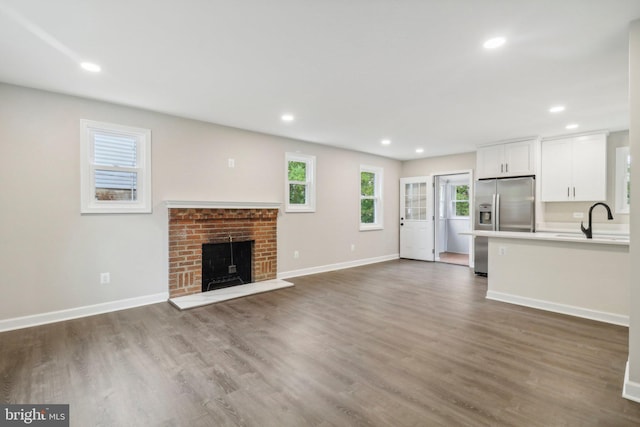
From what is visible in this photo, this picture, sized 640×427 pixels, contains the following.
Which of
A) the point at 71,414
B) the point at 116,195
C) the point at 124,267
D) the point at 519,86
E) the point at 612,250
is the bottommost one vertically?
the point at 71,414

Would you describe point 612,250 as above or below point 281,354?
above

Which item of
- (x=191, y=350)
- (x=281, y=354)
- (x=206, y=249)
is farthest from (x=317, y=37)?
(x=206, y=249)

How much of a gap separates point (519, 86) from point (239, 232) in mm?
4158

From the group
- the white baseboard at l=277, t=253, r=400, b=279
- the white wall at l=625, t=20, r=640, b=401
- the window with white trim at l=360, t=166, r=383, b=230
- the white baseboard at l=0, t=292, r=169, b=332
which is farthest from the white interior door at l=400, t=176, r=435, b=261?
the white baseboard at l=0, t=292, r=169, b=332

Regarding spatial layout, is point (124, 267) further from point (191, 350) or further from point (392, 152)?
point (392, 152)

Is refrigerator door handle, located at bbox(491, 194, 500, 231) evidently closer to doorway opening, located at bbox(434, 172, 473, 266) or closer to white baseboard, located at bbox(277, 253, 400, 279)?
white baseboard, located at bbox(277, 253, 400, 279)

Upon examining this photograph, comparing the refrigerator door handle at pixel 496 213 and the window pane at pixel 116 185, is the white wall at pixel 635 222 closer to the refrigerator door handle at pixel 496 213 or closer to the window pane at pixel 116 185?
the refrigerator door handle at pixel 496 213

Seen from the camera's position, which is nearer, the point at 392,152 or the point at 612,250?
the point at 612,250

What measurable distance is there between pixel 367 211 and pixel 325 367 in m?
5.09

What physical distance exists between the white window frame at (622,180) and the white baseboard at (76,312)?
7.11m

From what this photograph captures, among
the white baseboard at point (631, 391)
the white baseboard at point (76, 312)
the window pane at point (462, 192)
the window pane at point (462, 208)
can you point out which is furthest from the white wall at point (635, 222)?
the window pane at point (462, 208)

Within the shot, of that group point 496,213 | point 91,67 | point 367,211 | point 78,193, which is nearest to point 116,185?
point 78,193

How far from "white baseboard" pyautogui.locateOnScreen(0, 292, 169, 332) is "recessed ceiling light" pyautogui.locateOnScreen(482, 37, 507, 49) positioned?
4.57 m

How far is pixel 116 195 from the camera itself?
→ 3.82m
